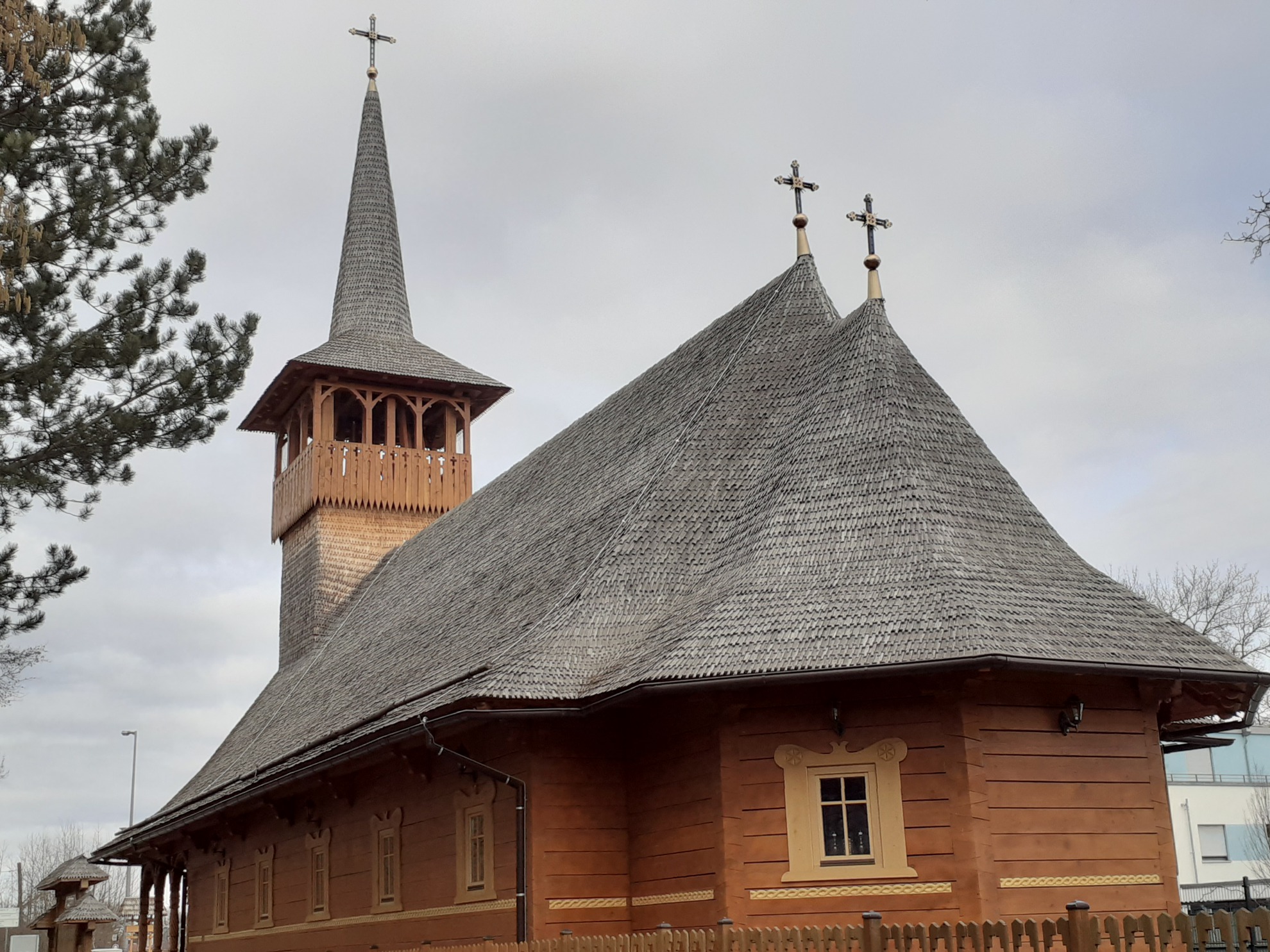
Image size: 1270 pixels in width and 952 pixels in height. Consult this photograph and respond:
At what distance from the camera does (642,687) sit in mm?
12195

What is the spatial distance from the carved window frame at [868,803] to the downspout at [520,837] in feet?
8.24

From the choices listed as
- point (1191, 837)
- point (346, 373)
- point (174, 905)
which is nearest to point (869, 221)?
point (346, 373)

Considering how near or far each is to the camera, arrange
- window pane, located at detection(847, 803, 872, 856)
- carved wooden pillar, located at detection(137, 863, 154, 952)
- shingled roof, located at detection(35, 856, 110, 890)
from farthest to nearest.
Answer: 1. carved wooden pillar, located at detection(137, 863, 154, 952)
2. shingled roof, located at detection(35, 856, 110, 890)
3. window pane, located at detection(847, 803, 872, 856)

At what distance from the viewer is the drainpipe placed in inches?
1563

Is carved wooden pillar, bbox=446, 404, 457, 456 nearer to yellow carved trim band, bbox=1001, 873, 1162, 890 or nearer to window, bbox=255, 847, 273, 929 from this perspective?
window, bbox=255, 847, 273, 929

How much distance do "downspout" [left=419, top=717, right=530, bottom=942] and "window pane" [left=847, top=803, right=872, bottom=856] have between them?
9.92 ft

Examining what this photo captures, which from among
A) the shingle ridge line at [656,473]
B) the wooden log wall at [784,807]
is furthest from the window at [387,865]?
the shingle ridge line at [656,473]

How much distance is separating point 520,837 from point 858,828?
10.6ft

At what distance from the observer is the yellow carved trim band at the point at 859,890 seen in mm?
11609

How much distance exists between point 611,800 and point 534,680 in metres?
1.53

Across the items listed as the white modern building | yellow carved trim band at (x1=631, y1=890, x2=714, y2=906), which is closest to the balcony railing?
yellow carved trim band at (x1=631, y1=890, x2=714, y2=906)

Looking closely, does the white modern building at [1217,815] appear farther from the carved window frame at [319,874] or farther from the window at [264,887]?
the carved window frame at [319,874]

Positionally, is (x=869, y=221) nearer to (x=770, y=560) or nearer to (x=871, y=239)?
(x=871, y=239)

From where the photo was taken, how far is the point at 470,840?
582 inches
